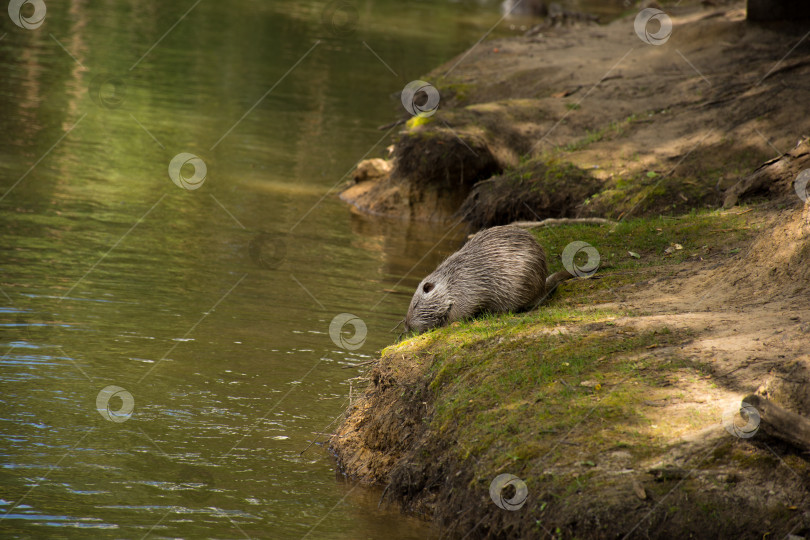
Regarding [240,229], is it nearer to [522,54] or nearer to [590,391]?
[590,391]

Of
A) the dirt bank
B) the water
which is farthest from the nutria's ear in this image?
the dirt bank

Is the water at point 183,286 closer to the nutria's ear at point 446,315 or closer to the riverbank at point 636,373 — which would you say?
the riverbank at point 636,373

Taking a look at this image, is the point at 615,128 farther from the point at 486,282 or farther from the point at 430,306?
the point at 430,306

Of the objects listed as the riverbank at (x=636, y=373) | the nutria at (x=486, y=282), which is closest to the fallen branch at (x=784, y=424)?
the riverbank at (x=636, y=373)

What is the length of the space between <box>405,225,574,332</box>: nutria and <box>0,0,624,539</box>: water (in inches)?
48.3

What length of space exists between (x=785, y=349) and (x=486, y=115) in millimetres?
10233

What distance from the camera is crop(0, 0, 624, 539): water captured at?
5949 millimetres

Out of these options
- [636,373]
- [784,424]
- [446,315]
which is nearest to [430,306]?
[446,315]

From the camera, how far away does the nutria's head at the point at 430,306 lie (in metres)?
7.12

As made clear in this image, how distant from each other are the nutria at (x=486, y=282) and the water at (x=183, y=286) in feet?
4.03

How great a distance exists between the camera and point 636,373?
559 centimetres

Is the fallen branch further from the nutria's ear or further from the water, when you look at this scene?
the nutria's ear

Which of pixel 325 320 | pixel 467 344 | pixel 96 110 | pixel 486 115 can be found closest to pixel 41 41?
pixel 96 110

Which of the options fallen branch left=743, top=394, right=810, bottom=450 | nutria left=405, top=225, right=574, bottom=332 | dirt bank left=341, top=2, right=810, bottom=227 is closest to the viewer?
fallen branch left=743, top=394, right=810, bottom=450
